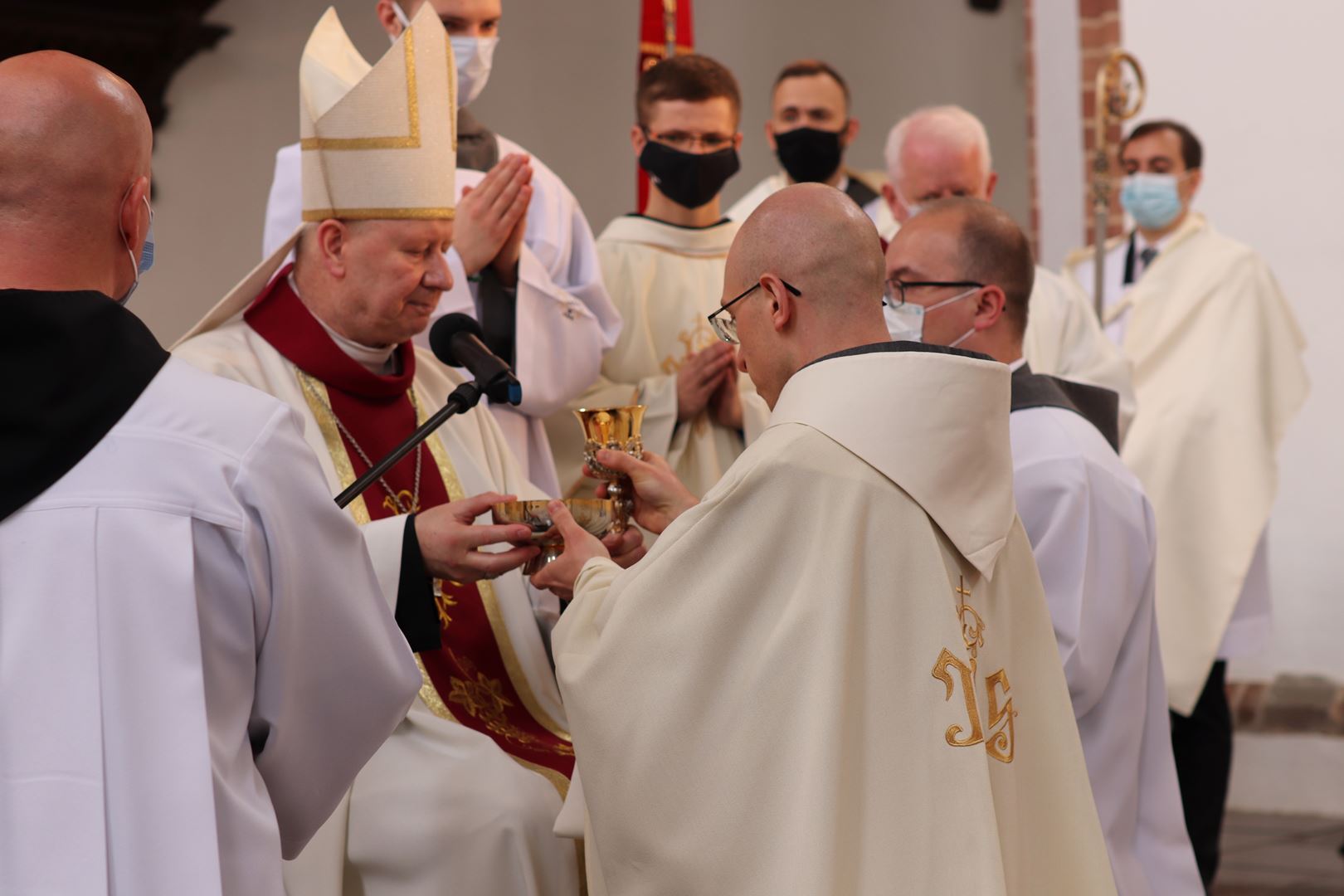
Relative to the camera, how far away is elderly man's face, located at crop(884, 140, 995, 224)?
508 cm

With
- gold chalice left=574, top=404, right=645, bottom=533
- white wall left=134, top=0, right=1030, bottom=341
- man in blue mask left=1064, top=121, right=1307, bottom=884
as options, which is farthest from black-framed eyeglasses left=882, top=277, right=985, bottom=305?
man in blue mask left=1064, top=121, right=1307, bottom=884

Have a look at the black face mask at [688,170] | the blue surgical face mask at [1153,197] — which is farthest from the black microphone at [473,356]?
the blue surgical face mask at [1153,197]

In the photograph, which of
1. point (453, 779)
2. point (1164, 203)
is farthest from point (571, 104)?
point (453, 779)

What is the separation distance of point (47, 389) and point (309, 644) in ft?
1.64

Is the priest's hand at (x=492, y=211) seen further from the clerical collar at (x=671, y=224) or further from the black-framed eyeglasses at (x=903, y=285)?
the black-framed eyeglasses at (x=903, y=285)

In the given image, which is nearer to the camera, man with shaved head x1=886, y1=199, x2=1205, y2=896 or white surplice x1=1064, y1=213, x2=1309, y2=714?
man with shaved head x1=886, y1=199, x2=1205, y2=896

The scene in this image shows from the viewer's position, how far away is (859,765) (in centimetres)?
240

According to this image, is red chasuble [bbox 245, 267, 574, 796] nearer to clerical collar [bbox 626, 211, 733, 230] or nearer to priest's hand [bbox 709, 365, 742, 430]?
priest's hand [bbox 709, 365, 742, 430]

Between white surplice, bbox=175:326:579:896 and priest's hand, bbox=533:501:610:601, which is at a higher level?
priest's hand, bbox=533:501:610:601

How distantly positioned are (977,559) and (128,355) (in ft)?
4.19

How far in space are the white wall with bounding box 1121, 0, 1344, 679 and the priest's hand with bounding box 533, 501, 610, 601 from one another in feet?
19.1

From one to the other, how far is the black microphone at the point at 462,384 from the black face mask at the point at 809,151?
2381 mm

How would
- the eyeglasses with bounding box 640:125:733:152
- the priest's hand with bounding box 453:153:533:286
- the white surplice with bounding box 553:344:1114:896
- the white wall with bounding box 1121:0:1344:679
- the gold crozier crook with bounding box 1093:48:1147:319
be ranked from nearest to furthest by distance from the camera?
the white surplice with bounding box 553:344:1114:896 → the priest's hand with bounding box 453:153:533:286 → the eyeglasses with bounding box 640:125:733:152 → the gold crozier crook with bounding box 1093:48:1147:319 → the white wall with bounding box 1121:0:1344:679

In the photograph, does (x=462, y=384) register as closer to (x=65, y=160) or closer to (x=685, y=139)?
(x=65, y=160)
